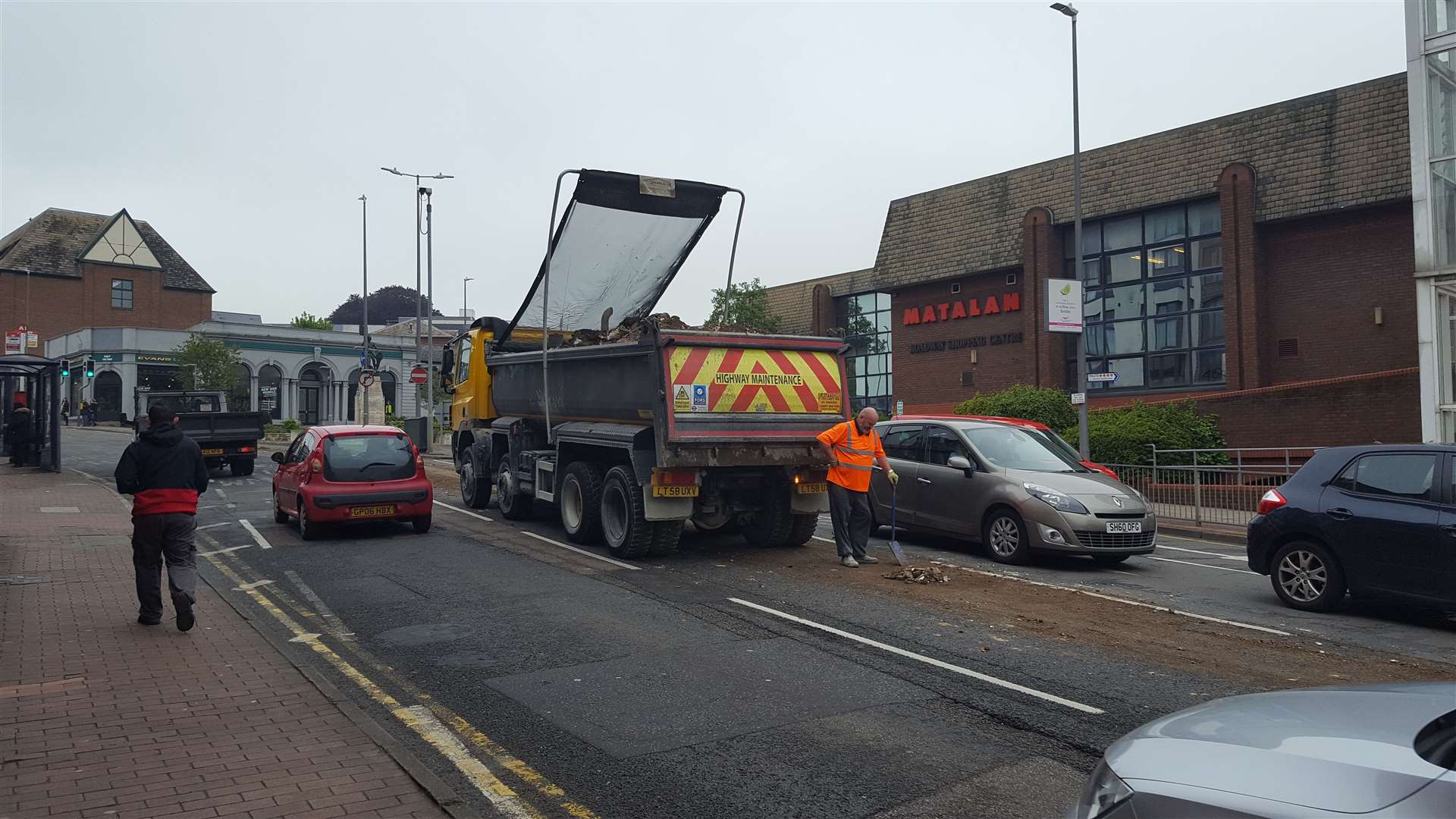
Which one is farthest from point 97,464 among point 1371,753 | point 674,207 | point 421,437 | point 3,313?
point 3,313

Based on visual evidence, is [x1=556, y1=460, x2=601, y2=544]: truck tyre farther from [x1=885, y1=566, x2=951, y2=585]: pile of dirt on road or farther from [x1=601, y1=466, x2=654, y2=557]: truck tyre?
[x1=885, y1=566, x2=951, y2=585]: pile of dirt on road

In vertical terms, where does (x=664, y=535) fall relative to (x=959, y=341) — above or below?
below

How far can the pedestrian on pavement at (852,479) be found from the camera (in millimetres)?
10914

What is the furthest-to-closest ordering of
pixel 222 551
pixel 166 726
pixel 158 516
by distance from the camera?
pixel 222 551 < pixel 158 516 < pixel 166 726

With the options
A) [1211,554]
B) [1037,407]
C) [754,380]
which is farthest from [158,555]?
[1037,407]

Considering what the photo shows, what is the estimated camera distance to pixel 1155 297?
3103 centimetres

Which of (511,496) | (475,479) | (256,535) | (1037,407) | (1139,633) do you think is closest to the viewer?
(1139,633)

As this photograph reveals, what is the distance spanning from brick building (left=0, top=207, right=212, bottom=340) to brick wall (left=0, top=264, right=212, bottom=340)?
0.16ft

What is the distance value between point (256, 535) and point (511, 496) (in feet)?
11.3

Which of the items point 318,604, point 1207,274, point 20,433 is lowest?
point 318,604

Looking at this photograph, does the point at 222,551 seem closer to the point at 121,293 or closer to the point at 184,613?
the point at 184,613

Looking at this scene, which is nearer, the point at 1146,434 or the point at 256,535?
the point at 256,535

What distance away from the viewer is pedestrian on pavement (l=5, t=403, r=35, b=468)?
25.2 m

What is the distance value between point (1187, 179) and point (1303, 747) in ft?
99.4
